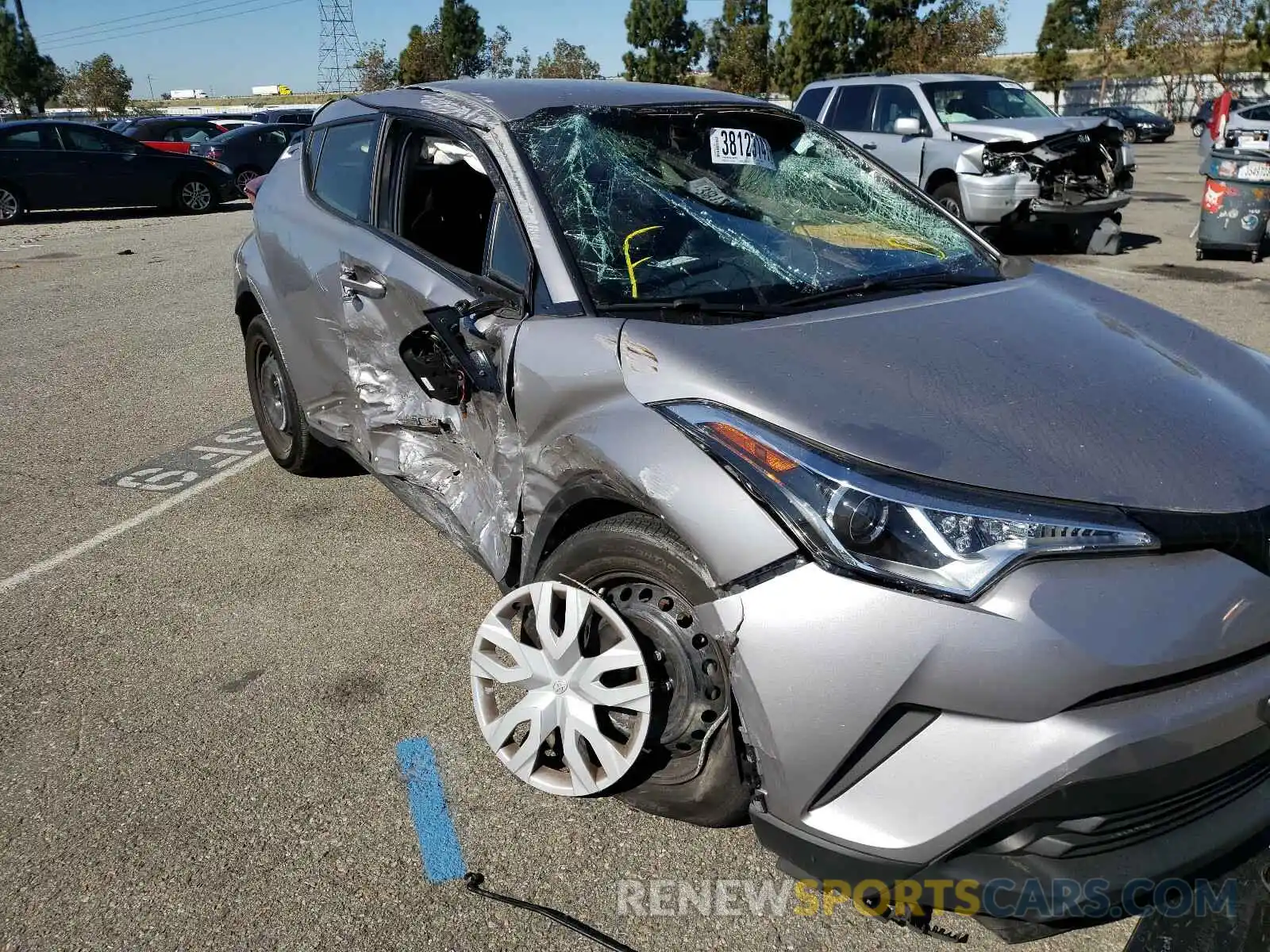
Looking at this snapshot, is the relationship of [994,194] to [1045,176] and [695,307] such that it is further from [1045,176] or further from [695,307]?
[695,307]

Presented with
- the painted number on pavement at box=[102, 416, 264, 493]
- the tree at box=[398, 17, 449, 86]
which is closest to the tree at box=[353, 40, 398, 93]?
the tree at box=[398, 17, 449, 86]

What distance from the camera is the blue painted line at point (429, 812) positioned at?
235cm

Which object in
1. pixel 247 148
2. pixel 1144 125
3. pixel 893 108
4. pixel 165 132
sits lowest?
pixel 247 148

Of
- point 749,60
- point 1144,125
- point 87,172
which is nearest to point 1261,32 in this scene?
point 1144,125

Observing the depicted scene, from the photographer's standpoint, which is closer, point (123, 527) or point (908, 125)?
point (123, 527)

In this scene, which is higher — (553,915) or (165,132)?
(165,132)

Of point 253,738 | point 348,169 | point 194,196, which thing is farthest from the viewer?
point 194,196

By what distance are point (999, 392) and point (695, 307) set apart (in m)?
0.76

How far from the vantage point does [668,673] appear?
2230mm

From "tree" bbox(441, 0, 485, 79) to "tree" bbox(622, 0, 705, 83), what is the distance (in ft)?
30.3

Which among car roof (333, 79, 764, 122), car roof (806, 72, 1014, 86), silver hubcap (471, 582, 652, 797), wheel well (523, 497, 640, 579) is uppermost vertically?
car roof (806, 72, 1014, 86)

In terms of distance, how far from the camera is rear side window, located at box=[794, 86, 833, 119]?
12.7 m

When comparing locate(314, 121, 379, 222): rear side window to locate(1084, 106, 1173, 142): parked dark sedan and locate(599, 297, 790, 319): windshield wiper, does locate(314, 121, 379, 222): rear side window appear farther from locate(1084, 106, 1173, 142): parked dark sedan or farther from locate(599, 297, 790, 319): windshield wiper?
locate(1084, 106, 1173, 142): parked dark sedan

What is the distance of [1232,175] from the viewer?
33.1 ft
